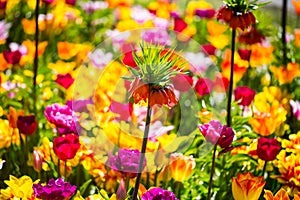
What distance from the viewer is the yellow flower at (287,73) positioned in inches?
99.7

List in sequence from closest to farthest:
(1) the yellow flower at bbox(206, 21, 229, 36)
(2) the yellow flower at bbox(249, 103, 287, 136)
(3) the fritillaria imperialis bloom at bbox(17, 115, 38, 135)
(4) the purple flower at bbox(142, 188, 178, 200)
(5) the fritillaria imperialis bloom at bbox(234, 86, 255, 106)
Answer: (4) the purple flower at bbox(142, 188, 178, 200)
(3) the fritillaria imperialis bloom at bbox(17, 115, 38, 135)
(2) the yellow flower at bbox(249, 103, 287, 136)
(5) the fritillaria imperialis bloom at bbox(234, 86, 255, 106)
(1) the yellow flower at bbox(206, 21, 229, 36)

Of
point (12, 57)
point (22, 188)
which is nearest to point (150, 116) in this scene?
point (22, 188)

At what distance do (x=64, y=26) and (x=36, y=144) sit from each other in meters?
1.03

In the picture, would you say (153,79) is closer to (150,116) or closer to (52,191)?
(150,116)

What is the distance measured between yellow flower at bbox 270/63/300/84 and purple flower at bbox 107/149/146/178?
40.1 inches

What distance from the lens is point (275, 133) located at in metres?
2.18

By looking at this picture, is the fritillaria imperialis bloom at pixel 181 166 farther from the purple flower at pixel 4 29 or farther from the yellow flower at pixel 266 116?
the purple flower at pixel 4 29

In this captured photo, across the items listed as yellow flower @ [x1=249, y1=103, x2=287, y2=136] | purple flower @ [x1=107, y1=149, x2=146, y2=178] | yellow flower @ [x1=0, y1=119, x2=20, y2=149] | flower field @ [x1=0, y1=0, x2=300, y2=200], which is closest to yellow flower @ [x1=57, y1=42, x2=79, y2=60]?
flower field @ [x1=0, y1=0, x2=300, y2=200]

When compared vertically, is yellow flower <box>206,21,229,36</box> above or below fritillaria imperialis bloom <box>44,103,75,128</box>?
above

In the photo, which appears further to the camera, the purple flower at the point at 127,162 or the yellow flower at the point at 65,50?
the yellow flower at the point at 65,50

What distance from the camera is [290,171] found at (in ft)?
6.00

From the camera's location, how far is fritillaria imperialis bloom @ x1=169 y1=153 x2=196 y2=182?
6.10 feet

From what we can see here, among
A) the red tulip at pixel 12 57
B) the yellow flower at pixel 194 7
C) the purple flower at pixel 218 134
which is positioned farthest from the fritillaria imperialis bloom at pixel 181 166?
the yellow flower at pixel 194 7

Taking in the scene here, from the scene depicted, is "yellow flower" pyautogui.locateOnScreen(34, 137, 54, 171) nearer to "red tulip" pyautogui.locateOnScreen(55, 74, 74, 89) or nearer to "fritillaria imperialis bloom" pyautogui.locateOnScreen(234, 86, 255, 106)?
"red tulip" pyautogui.locateOnScreen(55, 74, 74, 89)
